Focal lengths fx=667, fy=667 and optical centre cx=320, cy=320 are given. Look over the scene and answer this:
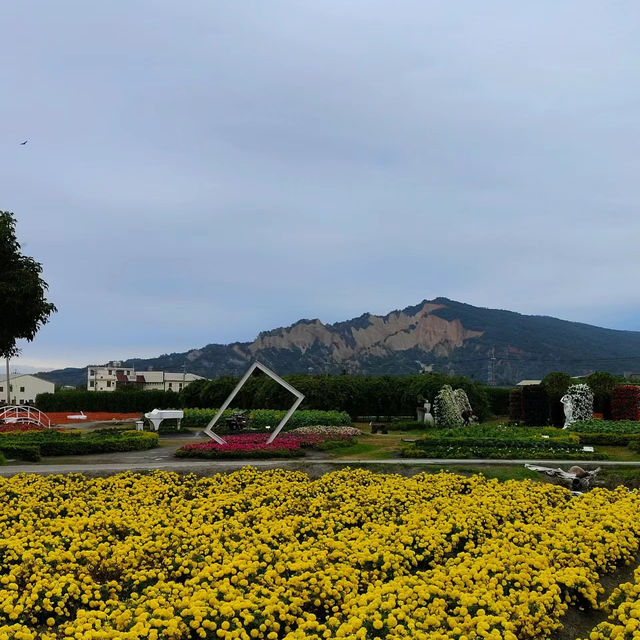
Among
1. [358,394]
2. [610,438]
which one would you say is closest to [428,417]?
[358,394]

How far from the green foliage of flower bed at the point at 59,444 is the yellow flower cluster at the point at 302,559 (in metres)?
5.19

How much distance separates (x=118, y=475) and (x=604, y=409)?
26.1 meters

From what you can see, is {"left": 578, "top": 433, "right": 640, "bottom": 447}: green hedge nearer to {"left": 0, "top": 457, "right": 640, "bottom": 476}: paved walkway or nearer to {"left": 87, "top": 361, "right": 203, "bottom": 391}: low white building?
{"left": 0, "top": 457, "right": 640, "bottom": 476}: paved walkway

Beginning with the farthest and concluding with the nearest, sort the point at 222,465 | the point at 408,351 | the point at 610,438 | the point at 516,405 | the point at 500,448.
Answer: the point at 408,351 → the point at 516,405 → the point at 610,438 → the point at 500,448 → the point at 222,465

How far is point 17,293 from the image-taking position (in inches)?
966

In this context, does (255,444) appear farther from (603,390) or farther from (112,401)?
A: (112,401)

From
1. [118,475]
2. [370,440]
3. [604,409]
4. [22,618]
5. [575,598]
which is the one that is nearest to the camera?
[22,618]

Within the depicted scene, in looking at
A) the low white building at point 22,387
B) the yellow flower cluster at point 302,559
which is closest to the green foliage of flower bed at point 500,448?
the yellow flower cluster at point 302,559

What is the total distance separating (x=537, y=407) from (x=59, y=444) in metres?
22.6

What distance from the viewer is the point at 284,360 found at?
147750mm

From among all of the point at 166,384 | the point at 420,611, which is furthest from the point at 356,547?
the point at 166,384

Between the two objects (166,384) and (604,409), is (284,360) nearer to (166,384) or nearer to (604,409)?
(166,384)

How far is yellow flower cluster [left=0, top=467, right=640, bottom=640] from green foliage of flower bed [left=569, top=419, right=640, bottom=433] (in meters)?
12.4

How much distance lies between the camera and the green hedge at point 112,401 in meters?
45.7
